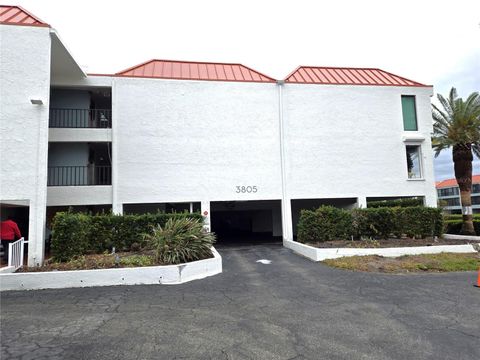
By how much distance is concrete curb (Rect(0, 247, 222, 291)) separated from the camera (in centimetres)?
812

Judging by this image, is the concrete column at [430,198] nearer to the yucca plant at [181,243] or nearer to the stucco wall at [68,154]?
the yucca plant at [181,243]

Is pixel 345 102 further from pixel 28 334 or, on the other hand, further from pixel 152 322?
pixel 28 334

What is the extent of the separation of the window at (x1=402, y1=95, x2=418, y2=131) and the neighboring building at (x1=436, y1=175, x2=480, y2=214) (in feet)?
184

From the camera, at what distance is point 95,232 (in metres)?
11.8

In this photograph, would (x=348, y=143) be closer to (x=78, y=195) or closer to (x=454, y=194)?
(x=78, y=195)

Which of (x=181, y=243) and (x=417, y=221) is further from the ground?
(x=417, y=221)

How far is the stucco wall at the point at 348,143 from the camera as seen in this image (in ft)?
56.7

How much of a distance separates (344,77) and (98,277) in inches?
662

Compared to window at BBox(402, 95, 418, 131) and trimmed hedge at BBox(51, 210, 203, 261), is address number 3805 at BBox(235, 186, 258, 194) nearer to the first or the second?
trimmed hedge at BBox(51, 210, 203, 261)

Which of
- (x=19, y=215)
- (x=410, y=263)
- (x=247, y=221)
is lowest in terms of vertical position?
(x=410, y=263)

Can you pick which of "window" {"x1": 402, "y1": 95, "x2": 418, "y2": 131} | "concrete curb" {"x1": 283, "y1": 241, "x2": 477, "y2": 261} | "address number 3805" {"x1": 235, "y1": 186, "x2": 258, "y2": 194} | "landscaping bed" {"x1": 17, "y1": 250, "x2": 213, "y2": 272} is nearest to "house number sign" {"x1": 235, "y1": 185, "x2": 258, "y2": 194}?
"address number 3805" {"x1": 235, "y1": 186, "x2": 258, "y2": 194}

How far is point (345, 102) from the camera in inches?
712

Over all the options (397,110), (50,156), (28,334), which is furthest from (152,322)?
(397,110)

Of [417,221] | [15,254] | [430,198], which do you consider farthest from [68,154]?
[430,198]
